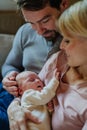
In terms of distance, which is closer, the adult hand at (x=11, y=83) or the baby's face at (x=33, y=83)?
the baby's face at (x=33, y=83)

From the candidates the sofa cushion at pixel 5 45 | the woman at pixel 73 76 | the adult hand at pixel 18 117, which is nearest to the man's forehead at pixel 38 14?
the woman at pixel 73 76

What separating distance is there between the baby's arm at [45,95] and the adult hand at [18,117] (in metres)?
0.06

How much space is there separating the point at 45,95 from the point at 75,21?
0.40m

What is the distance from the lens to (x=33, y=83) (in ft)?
5.13

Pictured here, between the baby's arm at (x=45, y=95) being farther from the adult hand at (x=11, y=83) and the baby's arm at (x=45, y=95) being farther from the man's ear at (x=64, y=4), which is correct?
the man's ear at (x=64, y=4)

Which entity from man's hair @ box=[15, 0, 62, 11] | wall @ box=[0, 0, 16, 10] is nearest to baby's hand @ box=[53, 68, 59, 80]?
man's hair @ box=[15, 0, 62, 11]

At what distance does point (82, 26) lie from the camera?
1.28m

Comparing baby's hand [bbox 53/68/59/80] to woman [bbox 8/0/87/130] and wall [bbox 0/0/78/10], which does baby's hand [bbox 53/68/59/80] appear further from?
wall [bbox 0/0/78/10]

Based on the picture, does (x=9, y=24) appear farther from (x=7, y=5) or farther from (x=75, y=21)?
(x=75, y=21)

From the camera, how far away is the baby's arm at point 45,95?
4.81ft

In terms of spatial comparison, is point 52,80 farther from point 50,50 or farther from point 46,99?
point 50,50

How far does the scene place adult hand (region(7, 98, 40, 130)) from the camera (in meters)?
1.45

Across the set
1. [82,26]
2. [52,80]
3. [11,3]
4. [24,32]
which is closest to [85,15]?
[82,26]

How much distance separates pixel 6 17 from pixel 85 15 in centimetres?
112
